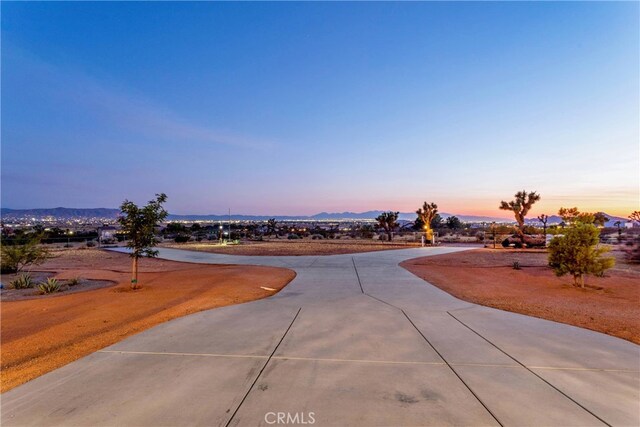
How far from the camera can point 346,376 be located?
3963 millimetres

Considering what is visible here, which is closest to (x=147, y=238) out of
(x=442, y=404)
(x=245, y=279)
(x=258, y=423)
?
(x=245, y=279)

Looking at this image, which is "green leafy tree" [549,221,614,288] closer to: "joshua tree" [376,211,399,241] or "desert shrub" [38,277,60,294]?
"desert shrub" [38,277,60,294]

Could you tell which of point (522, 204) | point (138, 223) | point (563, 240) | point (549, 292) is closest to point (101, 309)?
point (138, 223)

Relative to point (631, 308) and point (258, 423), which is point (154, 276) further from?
point (631, 308)

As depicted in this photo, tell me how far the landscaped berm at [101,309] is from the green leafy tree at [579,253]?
29.7ft

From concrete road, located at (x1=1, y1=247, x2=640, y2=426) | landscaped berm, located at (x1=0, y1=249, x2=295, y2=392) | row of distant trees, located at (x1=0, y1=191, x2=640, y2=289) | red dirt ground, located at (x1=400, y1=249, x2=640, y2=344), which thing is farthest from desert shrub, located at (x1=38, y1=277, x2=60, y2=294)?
red dirt ground, located at (x1=400, y1=249, x2=640, y2=344)

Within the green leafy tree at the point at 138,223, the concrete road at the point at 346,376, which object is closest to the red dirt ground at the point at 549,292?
the concrete road at the point at 346,376

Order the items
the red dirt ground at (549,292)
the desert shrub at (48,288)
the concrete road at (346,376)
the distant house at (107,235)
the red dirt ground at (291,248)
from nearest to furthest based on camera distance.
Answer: the concrete road at (346,376)
the red dirt ground at (549,292)
the desert shrub at (48,288)
the red dirt ground at (291,248)
the distant house at (107,235)

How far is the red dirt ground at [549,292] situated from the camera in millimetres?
6668

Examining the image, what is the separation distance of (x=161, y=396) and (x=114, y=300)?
21.8ft

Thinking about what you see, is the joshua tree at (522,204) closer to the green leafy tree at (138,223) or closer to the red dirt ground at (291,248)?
the red dirt ground at (291,248)

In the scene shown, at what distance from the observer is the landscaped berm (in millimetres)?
5109

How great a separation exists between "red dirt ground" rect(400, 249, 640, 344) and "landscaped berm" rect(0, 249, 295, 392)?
5862 millimetres

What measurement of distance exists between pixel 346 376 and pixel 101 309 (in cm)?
699
